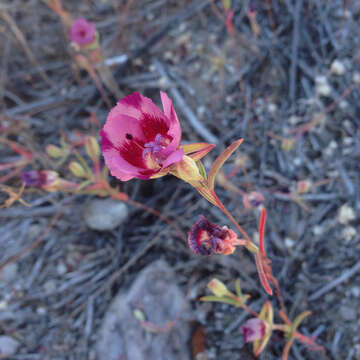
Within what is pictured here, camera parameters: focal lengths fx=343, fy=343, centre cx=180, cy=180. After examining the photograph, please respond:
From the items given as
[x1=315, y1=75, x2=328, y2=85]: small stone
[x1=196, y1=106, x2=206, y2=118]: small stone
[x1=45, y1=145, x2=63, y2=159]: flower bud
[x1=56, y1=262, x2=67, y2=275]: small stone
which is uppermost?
[x1=45, y1=145, x2=63, y2=159]: flower bud

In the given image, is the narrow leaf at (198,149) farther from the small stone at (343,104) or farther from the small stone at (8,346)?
the small stone at (8,346)

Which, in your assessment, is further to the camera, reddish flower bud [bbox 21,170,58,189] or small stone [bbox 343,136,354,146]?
small stone [bbox 343,136,354,146]

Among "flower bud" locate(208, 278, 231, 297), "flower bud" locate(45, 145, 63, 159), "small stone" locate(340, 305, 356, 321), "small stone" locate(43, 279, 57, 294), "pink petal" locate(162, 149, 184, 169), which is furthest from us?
"small stone" locate(43, 279, 57, 294)

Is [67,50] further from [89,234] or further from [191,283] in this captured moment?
[191,283]

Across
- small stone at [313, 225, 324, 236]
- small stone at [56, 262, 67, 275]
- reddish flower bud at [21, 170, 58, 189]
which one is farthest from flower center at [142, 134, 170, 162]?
small stone at [56, 262, 67, 275]

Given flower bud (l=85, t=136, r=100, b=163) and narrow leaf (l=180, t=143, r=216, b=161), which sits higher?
flower bud (l=85, t=136, r=100, b=163)

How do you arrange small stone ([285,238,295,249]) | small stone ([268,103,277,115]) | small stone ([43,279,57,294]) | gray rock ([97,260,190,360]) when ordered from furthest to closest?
small stone ([268,103,277,115]) → small stone ([43,279,57,294]) → small stone ([285,238,295,249]) → gray rock ([97,260,190,360])

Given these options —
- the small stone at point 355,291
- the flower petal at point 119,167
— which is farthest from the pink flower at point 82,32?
the small stone at point 355,291

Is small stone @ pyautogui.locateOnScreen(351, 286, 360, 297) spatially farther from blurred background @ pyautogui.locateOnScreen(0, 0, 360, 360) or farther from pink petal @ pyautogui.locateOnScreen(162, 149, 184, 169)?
pink petal @ pyautogui.locateOnScreen(162, 149, 184, 169)
